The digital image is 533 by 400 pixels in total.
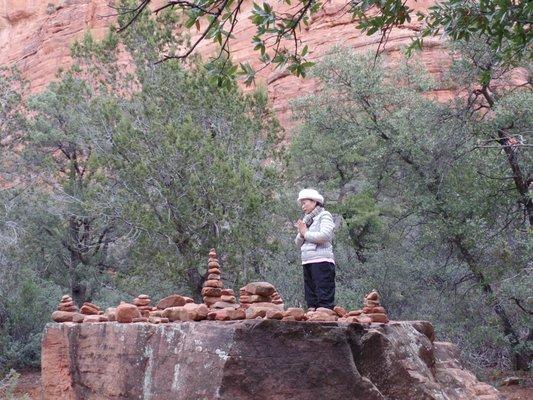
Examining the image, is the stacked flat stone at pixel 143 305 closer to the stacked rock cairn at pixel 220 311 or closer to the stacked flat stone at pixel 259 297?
the stacked rock cairn at pixel 220 311

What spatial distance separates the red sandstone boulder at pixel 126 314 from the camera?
5297mm

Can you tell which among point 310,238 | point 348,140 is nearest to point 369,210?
point 348,140

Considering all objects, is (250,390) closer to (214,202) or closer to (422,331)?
(422,331)

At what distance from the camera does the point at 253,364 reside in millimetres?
4254

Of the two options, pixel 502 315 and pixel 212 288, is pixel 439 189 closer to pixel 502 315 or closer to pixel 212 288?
pixel 502 315

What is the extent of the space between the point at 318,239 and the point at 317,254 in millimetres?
166

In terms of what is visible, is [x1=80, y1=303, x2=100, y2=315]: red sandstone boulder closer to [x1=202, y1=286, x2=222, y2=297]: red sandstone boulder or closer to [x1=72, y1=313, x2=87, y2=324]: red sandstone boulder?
[x1=72, y1=313, x2=87, y2=324]: red sandstone boulder

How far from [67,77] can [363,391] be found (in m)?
12.3

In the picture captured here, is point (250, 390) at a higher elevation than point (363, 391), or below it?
higher

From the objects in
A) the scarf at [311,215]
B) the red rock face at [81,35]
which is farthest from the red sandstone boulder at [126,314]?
the red rock face at [81,35]

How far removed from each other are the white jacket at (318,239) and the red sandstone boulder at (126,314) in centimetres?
179

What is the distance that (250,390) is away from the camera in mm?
4195

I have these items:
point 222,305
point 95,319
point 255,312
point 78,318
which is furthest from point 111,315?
point 255,312

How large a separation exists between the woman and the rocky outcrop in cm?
104
